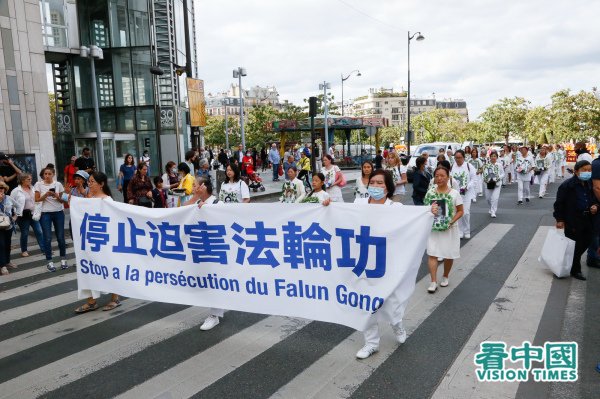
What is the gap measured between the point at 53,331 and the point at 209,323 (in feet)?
5.96

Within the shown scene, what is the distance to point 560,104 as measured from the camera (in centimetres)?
4491

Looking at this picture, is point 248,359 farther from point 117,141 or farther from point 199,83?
point 117,141

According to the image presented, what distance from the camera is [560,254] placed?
673 centimetres

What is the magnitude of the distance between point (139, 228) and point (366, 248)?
8.90 ft

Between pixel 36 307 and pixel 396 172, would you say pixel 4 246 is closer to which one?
pixel 36 307

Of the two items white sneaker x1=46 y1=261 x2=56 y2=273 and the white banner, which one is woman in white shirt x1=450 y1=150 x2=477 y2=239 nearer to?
the white banner

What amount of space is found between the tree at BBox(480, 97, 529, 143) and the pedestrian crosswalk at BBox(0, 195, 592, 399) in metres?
67.9

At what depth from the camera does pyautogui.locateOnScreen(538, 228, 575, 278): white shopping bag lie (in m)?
6.65

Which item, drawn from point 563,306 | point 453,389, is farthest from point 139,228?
point 563,306

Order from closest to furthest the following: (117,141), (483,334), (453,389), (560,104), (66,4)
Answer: (453,389), (483,334), (66,4), (117,141), (560,104)

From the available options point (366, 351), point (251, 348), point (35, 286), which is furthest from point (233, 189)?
point (366, 351)

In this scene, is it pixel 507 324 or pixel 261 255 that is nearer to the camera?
pixel 261 255

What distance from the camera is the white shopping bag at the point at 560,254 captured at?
262 inches

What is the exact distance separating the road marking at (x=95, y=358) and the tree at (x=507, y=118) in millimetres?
70788
